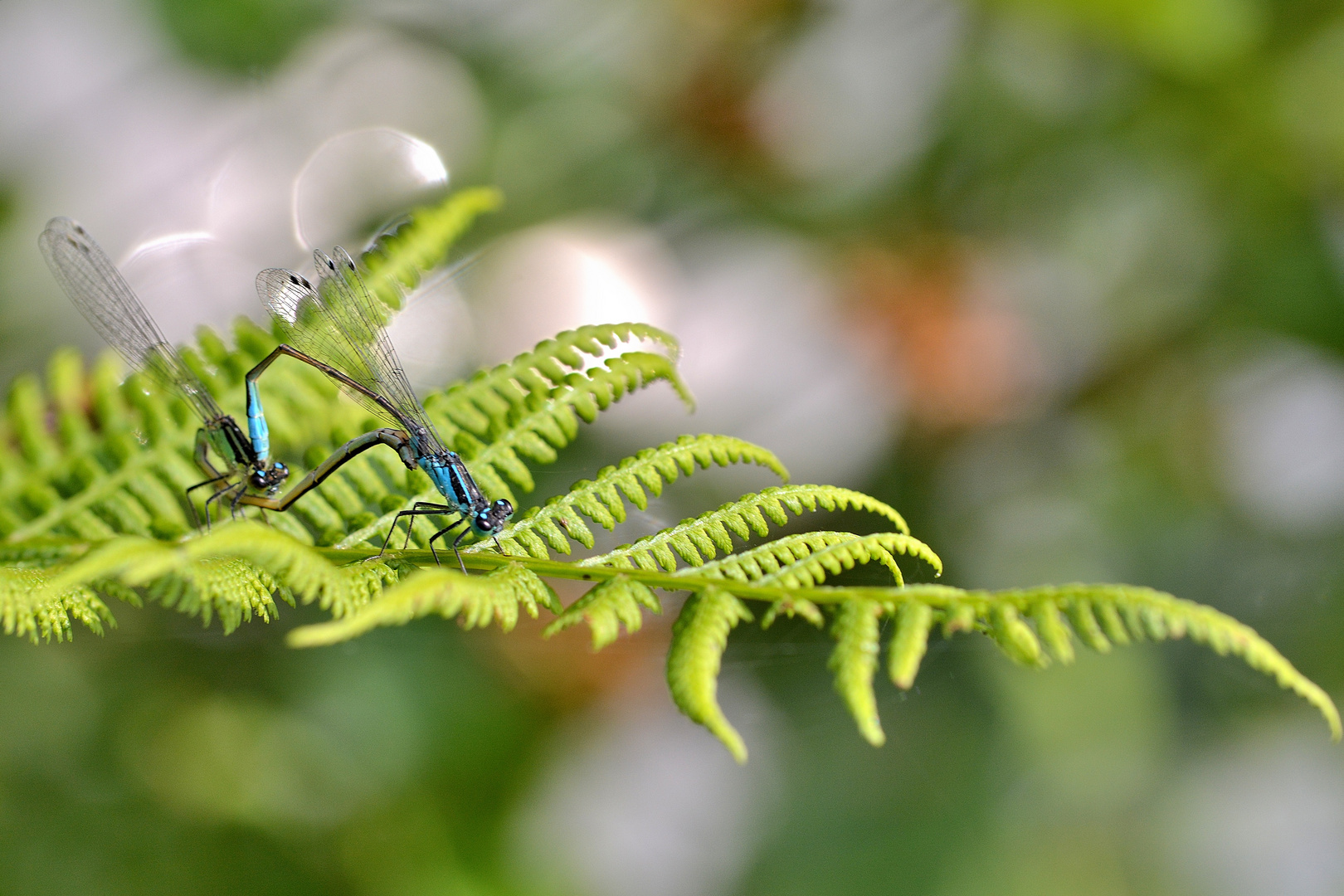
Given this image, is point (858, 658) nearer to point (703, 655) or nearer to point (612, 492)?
point (703, 655)

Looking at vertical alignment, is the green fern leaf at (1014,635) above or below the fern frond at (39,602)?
below

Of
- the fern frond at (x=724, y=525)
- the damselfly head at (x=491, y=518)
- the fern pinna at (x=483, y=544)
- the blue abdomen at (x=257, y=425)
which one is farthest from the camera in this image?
the blue abdomen at (x=257, y=425)

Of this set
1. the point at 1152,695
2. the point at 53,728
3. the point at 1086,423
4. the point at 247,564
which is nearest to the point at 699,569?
the point at 247,564

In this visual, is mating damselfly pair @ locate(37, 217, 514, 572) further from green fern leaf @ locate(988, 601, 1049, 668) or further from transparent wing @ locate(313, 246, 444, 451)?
green fern leaf @ locate(988, 601, 1049, 668)

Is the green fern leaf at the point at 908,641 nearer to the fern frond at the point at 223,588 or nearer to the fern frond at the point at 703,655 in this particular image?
the fern frond at the point at 703,655

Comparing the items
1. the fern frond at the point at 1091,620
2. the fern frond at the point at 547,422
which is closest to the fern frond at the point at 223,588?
the fern frond at the point at 547,422

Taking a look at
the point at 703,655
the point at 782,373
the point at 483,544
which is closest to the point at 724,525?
the point at 703,655

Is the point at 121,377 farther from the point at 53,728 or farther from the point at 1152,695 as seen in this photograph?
the point at 1152,695

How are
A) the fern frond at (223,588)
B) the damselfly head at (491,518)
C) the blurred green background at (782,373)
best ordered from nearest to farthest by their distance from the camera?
the fern frond at (223,588)
the damselfly head at (491,518)
the blurred green background at (782,373)
